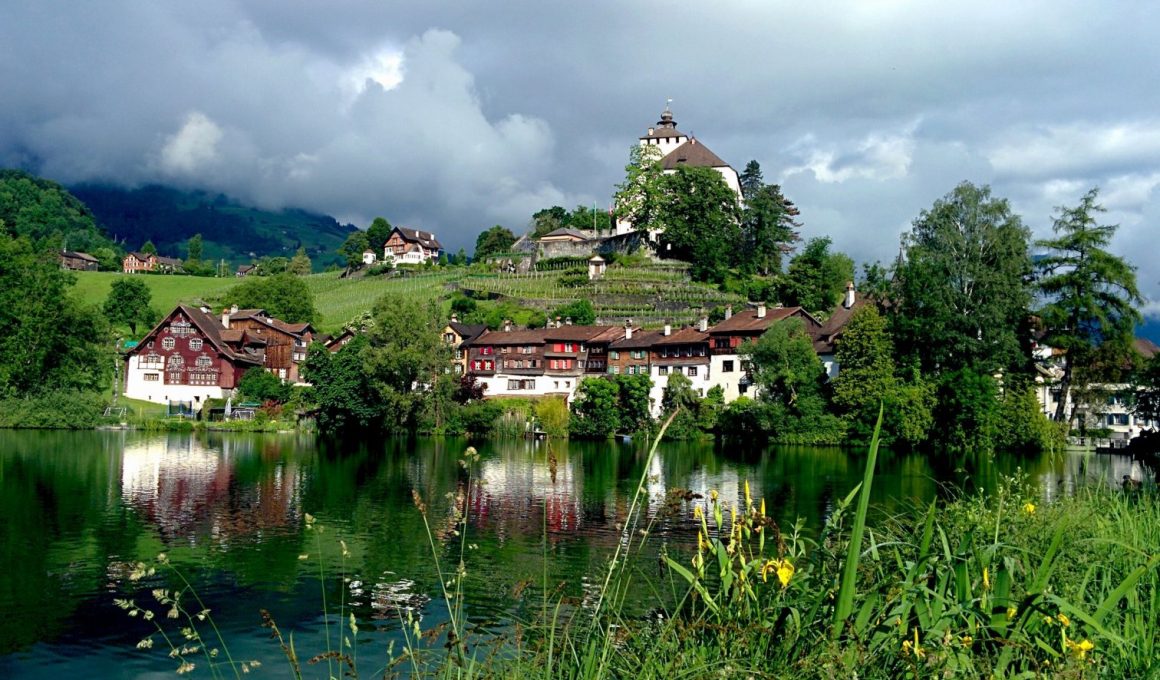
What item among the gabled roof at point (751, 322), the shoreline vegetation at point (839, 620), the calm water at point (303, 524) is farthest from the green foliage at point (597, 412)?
the shoreline vegetation at point (839, 620)

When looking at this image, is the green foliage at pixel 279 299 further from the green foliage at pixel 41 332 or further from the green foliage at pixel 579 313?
the green foliage at pixel 41 332

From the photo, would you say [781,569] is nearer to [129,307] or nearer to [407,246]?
[129,307]

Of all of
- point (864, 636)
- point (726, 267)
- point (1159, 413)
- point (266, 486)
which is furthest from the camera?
point (726, 267)

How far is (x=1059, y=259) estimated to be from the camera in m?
61.0

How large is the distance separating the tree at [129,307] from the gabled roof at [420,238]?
65386 mm

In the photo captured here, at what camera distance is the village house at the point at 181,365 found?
85312mm

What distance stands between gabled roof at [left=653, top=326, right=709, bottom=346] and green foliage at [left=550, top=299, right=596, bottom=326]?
11770 mm

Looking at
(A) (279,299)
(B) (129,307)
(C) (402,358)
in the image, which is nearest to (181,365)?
(A) (279,299)

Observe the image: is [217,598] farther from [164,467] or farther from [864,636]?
[164,467]

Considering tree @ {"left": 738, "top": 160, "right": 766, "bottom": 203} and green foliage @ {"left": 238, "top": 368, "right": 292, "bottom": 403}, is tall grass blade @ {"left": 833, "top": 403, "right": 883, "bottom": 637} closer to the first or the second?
green foliage @ {"left": 238, "top": 368, "right": 292, "bottom": 403}

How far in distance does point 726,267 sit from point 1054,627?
97.2 m

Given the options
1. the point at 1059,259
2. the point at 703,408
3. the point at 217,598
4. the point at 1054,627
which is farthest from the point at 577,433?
the point at 1054,627

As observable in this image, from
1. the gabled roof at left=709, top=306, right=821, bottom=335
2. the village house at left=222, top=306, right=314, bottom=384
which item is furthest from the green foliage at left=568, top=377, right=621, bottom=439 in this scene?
the village house at left=222, top=306, right=314, bottom=384

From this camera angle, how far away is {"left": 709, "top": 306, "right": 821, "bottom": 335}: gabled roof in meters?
73.6
